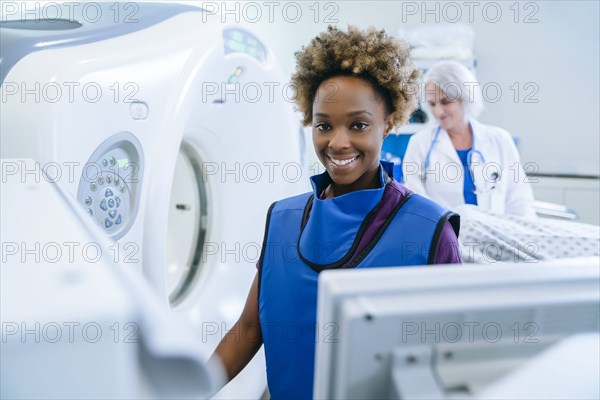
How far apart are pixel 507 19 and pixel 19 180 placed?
10.2ft

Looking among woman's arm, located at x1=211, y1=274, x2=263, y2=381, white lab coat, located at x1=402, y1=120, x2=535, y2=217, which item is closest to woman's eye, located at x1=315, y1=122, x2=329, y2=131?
woman's arm, located at x1=211, y1=274, x2=263, y2=381

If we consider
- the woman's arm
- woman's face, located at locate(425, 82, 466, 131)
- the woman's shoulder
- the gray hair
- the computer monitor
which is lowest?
the woman's arm

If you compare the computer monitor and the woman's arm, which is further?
the woman's arm

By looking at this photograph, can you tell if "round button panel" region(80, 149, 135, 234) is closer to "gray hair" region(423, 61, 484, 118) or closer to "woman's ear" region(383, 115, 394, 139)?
"woman's ear" region(383, 115, 394, 139)

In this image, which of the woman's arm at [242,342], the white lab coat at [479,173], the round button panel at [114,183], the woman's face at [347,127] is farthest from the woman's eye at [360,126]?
the white lab coat at [479,173]

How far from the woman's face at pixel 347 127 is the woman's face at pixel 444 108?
49.1 inches

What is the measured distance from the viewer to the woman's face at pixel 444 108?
2036 millimetres

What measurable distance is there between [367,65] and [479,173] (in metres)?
1.25

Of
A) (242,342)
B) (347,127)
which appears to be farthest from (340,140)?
(242,342)

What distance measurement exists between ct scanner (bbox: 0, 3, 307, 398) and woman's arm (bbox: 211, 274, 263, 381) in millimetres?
252

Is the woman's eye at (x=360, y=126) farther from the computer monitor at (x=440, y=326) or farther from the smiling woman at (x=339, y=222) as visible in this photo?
the computer monitor at (x=440, y=326)

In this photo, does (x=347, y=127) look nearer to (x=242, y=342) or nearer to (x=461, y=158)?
(x=242, y=342)

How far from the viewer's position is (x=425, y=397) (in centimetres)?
37

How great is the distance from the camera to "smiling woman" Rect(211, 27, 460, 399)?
82cm
